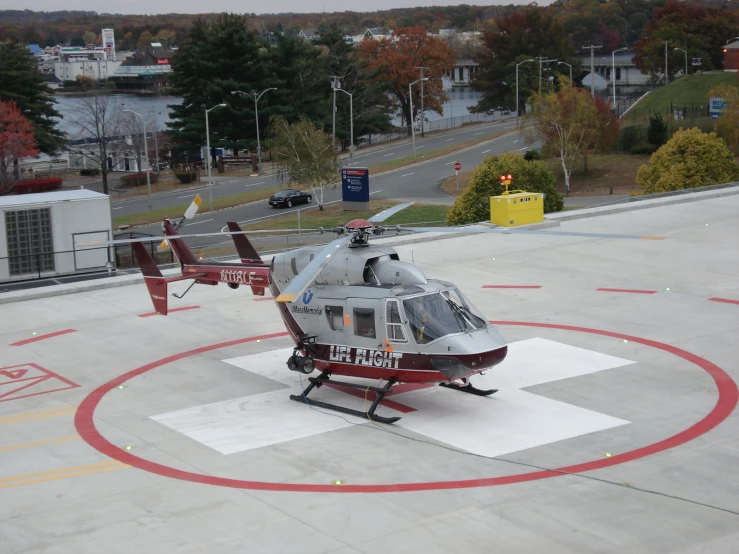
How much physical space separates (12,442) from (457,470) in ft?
28.1

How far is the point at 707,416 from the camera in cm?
1805

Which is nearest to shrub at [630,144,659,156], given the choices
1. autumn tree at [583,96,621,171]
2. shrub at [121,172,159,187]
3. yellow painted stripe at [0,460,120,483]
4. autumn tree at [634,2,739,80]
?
autumn tree at [583,96,621,171]

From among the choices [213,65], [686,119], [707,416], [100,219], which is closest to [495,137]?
[686,119]

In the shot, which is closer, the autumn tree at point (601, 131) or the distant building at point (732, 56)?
the autumn tree at point (601, 131)

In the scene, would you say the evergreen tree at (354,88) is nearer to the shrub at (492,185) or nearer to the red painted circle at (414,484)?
the shrub at (492,185)

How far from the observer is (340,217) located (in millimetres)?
63625

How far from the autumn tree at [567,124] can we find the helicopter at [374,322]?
185 ft

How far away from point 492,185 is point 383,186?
100 ft

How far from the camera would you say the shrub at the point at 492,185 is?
48.2 metres

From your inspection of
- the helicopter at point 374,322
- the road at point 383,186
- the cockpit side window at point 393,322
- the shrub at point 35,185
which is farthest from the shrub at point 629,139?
the cockpit side window at point 393,322

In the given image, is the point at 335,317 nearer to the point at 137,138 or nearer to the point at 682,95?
the point at 137,138

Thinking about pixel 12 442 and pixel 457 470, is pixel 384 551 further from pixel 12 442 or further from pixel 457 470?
pixel 12 442

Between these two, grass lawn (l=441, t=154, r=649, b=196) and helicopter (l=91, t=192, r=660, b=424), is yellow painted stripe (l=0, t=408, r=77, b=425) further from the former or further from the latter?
grass lawn (l=441, t=154, r=649, b=196)

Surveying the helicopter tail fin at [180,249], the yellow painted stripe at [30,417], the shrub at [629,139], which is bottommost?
the yellow painted stripe at [30,417]
